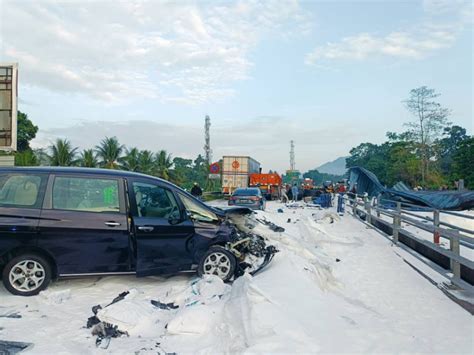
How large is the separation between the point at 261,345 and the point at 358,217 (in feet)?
48.5

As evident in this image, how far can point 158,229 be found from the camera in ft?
18.2

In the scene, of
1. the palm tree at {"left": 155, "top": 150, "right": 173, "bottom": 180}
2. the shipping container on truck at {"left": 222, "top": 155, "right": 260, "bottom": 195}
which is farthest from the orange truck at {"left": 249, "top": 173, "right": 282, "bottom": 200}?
the palm tree at {"left": 155, "top": 150, "right": 173, "bottom": 180}

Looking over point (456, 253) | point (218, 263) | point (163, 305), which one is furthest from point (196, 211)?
point (456, 253)

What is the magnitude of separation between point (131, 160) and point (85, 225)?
35452mm

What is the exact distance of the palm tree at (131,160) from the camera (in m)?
39.3

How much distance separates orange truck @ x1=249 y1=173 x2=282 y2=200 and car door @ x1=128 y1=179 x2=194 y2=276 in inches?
1110

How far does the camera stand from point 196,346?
3.70 metres

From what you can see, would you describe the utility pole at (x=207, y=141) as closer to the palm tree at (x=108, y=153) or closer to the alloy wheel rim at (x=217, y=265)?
the palm tree at (x=108, y=153)

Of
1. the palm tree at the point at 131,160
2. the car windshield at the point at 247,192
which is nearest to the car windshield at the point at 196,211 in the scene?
the car windshield at the point at 247,192

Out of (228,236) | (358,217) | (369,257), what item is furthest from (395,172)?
(228,236)

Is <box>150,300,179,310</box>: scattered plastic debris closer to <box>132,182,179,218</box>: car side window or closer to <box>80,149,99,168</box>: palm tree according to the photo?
<box>132,182,179,218</box>: car side window

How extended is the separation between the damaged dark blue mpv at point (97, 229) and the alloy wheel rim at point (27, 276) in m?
0.01

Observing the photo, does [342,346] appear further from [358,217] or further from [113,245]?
[358,217]

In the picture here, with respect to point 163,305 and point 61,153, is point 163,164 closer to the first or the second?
point 61,153
